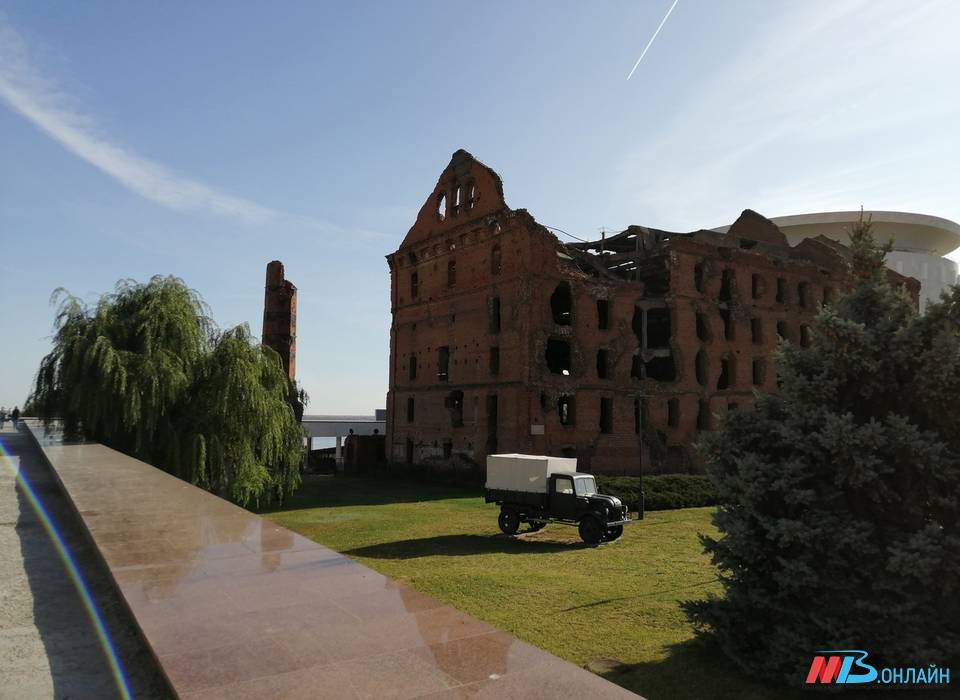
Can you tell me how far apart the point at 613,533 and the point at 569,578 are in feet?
14.7

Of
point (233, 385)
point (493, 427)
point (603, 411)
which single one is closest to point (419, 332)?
point (493, 427)

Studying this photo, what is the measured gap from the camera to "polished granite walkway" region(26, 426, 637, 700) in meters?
2.76

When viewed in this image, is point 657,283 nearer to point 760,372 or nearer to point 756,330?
point 756,330

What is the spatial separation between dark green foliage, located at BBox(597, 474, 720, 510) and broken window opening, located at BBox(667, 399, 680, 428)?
24.5 feet

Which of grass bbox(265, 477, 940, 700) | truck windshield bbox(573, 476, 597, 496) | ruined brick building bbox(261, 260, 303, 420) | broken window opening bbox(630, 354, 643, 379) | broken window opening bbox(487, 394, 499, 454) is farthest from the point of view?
ruined brick building bbox(261, 260, 303, 420)

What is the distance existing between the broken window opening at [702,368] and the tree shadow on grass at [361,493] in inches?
567

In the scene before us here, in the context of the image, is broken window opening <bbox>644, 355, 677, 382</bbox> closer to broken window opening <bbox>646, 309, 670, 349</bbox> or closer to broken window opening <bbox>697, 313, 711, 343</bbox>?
broken window opening <bbox>646, 309, 670, 349</bbox>

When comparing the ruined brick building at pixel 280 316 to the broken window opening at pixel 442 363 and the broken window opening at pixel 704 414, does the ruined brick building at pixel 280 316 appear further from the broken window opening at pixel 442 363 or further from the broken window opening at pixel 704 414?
the broken window opening at pixel 704 414

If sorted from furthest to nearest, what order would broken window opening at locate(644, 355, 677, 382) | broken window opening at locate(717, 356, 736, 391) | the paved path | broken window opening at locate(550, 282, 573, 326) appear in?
1. broken window opening at locate(717, 356, 736, 391)
2. broken window opening at locate(644, 355, 677, 382)
3. broken window opening at locate(550, 282, 573, 326)
4. the paved path

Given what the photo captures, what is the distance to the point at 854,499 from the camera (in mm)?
7121

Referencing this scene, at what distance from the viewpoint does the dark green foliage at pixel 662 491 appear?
23516 mm

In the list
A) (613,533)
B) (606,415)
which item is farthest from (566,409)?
(613,533)

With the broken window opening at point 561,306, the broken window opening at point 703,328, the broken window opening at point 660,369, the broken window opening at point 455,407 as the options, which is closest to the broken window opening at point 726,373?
the broken window opening at point 703,328

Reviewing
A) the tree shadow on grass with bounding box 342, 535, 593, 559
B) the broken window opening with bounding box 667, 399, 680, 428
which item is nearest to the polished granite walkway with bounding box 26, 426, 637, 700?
the tree shadow on grass with bounding box 342, 535, 593, 559
